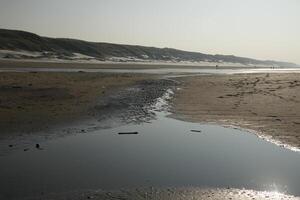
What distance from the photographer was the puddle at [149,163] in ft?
29.4

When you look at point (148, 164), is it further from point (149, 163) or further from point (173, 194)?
point (173, 194)

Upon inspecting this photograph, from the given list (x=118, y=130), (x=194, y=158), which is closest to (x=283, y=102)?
(x=118, y=130)

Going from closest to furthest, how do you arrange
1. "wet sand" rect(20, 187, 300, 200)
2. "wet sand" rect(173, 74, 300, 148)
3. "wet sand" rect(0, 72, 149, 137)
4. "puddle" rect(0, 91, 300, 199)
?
"wet sand" rect(20, 187, 300, 200)
"puddle" rect(0, 91, 300, 199)
"wet sand" rect(173, 74, 300, 148)
"wet sand" rect(0, 72, 149, 137)

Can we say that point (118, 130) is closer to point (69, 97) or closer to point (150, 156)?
point (150, 156)

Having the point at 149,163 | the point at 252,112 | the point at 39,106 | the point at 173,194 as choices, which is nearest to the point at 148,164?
the point at 149,163

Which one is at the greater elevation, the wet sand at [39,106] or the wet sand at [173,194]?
the wet sand at [173,194]

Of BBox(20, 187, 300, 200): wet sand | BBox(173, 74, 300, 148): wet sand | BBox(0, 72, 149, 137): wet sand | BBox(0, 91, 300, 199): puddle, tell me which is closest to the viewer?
BBox(20, 187, 300, 200): wet sand

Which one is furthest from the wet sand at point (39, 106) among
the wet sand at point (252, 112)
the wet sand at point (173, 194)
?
the wet sand at point (173, 194)

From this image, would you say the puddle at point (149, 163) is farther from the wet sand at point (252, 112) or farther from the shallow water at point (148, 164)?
the wet sand at point (252, 112)

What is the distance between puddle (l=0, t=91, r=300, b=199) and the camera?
29.4 ft

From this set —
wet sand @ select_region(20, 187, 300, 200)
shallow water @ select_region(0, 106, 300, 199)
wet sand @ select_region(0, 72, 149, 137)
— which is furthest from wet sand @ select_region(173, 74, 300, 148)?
wet sand @ select_region(0, 72, 149, 137)

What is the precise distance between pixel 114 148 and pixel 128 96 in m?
14.2

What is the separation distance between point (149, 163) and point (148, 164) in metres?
0.11

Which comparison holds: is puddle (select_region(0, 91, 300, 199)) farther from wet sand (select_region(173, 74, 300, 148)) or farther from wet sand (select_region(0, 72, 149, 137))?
wet sand (select_region(0, 72, 149, 137))
